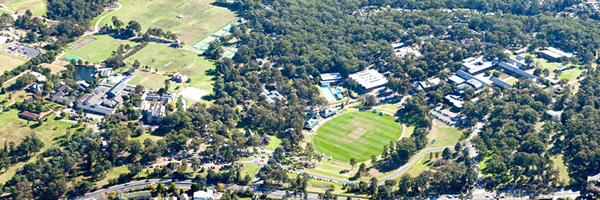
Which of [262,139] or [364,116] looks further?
[364,116]

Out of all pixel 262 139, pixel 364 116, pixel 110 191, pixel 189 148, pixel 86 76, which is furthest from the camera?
pixel 86 76

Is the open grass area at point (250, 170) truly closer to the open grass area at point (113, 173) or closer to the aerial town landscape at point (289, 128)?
the aerial town landscape at point (289, 128)

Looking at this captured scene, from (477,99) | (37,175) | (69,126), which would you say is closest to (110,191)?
(37,175)

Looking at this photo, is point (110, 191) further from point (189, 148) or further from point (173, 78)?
point (173, 78)

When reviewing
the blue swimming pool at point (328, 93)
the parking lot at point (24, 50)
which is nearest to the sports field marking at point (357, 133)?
the blue swimming pool at point (328, 93)

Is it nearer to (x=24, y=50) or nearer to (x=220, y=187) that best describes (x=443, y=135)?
(x=220, y=187)

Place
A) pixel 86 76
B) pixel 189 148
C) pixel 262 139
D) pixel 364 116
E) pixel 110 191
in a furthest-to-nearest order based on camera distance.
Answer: pixel 86 76
pixel 364 116
pixel 262 139
pixel 189 148
pixel 110 191

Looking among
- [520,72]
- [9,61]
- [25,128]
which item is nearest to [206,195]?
[25,128]
